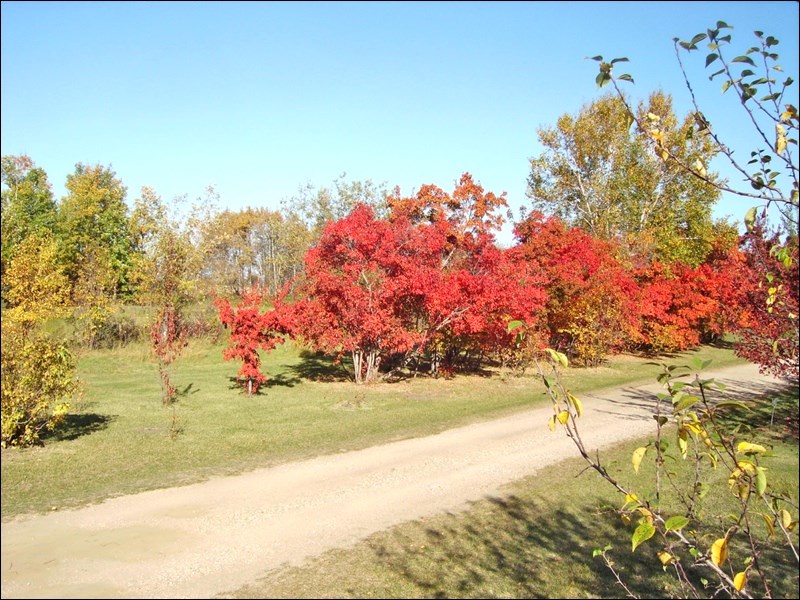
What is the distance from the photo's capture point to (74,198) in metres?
17.3

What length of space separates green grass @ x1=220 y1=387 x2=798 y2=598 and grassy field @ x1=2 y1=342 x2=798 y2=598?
0.02 meters

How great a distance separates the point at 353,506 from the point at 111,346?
64.6 ft

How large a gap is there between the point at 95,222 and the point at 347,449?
13879 millimetres

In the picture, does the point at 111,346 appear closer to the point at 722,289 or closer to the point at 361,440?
the point at 361,440

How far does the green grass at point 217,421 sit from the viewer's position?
8.69 meters

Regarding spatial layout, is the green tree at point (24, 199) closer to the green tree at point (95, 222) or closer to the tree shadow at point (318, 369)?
the green tree at point (95, 222)

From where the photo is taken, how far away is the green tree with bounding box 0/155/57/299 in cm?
1007

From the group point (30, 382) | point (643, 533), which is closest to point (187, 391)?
point (30, 382)

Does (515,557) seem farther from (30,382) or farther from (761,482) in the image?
(30,382)

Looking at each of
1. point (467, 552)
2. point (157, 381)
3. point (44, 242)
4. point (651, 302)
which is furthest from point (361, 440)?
point (651, 302)

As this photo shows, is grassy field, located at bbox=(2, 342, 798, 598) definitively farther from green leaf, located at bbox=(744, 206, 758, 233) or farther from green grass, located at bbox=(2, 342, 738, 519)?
green leaf, located at bbox=(744, 206, 758, 233)

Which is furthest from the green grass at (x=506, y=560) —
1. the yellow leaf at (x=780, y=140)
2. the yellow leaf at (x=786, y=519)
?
the yellow leaf at (x=780, y=140)

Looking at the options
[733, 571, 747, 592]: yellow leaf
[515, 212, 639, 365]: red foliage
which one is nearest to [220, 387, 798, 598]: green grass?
[733, 571, 747, 592]: yellow leaf

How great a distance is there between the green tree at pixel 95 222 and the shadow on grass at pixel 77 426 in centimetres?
620
